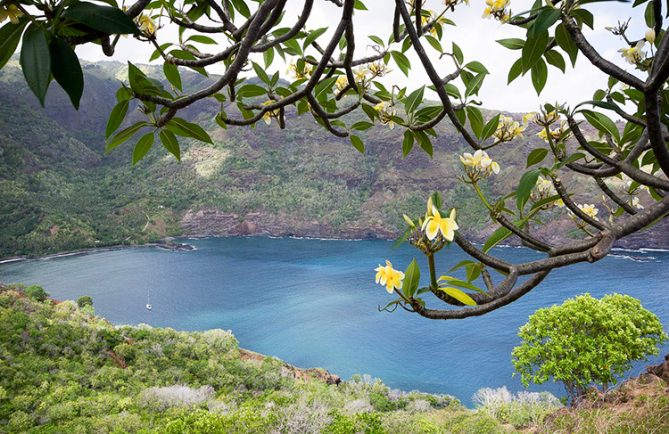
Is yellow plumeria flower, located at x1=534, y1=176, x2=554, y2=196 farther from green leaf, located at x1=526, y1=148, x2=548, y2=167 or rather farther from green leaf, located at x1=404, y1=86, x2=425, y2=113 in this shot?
green leaf, located at x1=404, y1=86, x2=425, y2=113

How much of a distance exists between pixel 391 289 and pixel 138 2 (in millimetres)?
441

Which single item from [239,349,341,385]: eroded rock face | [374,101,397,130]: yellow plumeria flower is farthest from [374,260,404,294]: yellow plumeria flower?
[239,349,341,385]: eroded rock face

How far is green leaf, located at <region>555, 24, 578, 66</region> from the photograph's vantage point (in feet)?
1.75

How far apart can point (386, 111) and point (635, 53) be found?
19.1 inches

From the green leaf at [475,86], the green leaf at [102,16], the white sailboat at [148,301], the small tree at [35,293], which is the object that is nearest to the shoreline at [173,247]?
the white sailboat at [148,301]

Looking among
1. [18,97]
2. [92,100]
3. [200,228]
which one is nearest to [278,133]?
[200,228]


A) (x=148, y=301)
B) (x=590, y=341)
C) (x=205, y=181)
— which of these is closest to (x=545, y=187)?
(x=590, y=341)

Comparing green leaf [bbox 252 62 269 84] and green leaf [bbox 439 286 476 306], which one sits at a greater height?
green leaf [bbox 252 62 269 84]

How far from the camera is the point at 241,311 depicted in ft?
52.3

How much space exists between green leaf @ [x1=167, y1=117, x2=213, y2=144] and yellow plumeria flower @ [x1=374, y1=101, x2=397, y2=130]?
0.50m

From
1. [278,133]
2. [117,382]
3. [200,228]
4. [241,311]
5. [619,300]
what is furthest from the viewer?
[278,133]

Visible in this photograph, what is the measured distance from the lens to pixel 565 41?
54 centimetres

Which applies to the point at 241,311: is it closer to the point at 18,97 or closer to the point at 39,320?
the point at 39,320

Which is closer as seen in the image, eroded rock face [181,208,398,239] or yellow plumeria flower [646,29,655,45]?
yellow plumeria flower [646,29,655,45]
